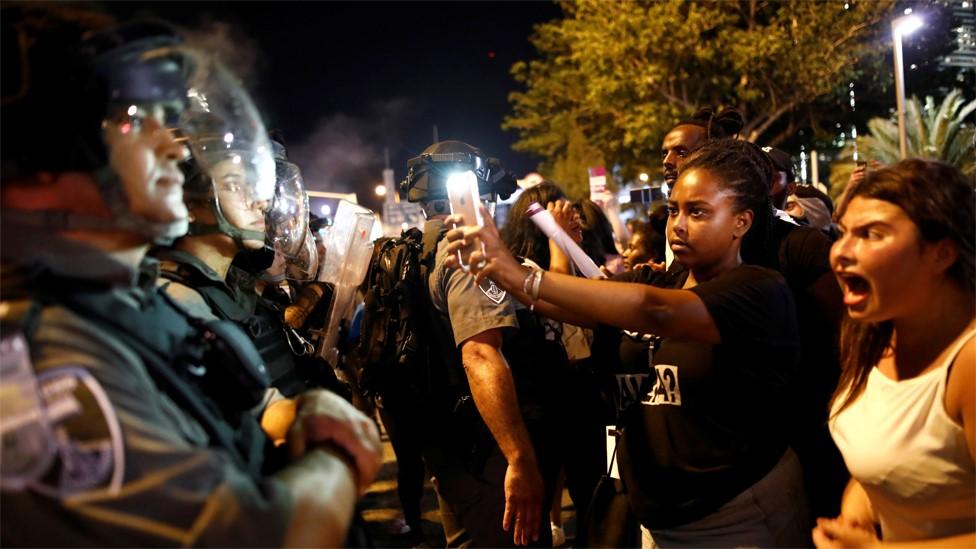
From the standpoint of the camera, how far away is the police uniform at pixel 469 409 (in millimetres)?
3211

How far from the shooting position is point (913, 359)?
2215mm

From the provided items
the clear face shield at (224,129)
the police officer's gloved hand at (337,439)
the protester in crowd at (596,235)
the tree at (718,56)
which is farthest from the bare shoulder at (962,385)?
the tree at (718,56)

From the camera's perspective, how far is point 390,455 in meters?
8.24

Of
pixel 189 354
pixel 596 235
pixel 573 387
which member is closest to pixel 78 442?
pixel 189 354

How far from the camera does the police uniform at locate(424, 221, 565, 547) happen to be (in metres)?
3.21

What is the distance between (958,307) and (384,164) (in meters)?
45.3

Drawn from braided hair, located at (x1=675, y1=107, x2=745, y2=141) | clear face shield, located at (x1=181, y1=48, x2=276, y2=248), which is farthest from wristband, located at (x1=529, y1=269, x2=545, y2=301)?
braided hair, located at (x1=675, y1=107, x2=745, y2=141)

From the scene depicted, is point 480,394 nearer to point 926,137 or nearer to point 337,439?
point 337,439

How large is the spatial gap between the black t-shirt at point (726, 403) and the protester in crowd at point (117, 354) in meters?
1.26

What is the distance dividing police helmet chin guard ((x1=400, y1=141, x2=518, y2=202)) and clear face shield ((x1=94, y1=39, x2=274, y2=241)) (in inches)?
76.5

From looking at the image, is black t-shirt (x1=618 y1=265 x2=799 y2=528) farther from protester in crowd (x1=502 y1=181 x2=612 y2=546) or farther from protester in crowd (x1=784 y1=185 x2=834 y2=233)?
protester in crowd (x1=784 y1=185 x2=834 y2=233)

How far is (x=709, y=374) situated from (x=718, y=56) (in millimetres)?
18669

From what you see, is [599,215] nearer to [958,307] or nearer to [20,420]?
[958,307]

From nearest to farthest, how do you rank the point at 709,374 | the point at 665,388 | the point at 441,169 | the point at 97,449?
1. the point at 97,449
2. the point at 709,374
3. the point at 665,388
4. the point at 441,169
